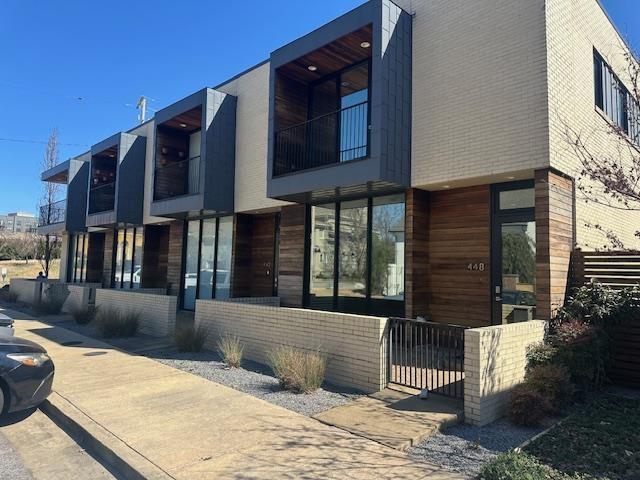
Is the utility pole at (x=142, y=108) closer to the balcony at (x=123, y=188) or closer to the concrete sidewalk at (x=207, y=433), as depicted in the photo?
the balcony at (x=123, y=188)

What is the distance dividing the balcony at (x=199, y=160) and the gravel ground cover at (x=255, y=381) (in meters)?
5.30

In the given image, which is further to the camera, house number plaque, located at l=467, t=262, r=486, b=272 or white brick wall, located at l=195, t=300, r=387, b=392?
house number plaque, located at l=467, t=262, r=486, b=272

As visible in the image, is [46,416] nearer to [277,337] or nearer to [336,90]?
[277,337]

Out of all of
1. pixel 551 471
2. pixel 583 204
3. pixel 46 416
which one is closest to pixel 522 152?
pixel 583 204

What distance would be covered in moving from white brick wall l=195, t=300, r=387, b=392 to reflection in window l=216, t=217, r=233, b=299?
4105mm

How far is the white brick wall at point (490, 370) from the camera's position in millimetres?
5449

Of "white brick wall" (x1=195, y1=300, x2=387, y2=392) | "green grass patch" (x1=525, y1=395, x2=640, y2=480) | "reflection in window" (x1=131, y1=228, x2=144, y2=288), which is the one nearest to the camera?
"green grass patch" (x1=525, y1=395, x2=640, y2=480)

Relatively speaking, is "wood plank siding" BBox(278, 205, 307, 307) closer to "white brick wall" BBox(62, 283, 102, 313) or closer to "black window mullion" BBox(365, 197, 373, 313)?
"black window mullion" BBox(365, 197, 373, 313)

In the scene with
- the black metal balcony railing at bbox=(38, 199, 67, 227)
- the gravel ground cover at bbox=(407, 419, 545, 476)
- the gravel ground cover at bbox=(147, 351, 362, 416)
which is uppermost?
the black metal balcony railing at bbox=(38, 199, 67, 227)

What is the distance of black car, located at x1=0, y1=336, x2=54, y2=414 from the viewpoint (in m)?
5.50

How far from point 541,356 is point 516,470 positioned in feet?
9.84

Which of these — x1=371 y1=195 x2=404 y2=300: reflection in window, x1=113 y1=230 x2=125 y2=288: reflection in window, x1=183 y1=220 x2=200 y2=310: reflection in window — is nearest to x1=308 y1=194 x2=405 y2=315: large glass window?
x1=371 y1=195 x2=404 y2=300: reflection in window

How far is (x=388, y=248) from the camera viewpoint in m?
9.77

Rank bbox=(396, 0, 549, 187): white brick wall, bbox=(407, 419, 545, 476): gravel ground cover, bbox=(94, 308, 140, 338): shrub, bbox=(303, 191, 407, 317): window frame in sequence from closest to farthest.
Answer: bbox=(407, 419, 545, 476): gravel ground cover → bbox=(396, 0, 549, 187): white brick wall → bbox=(303, 191, 407, 317): window frame → bbox=(94, 308, 140, 338): shrub
